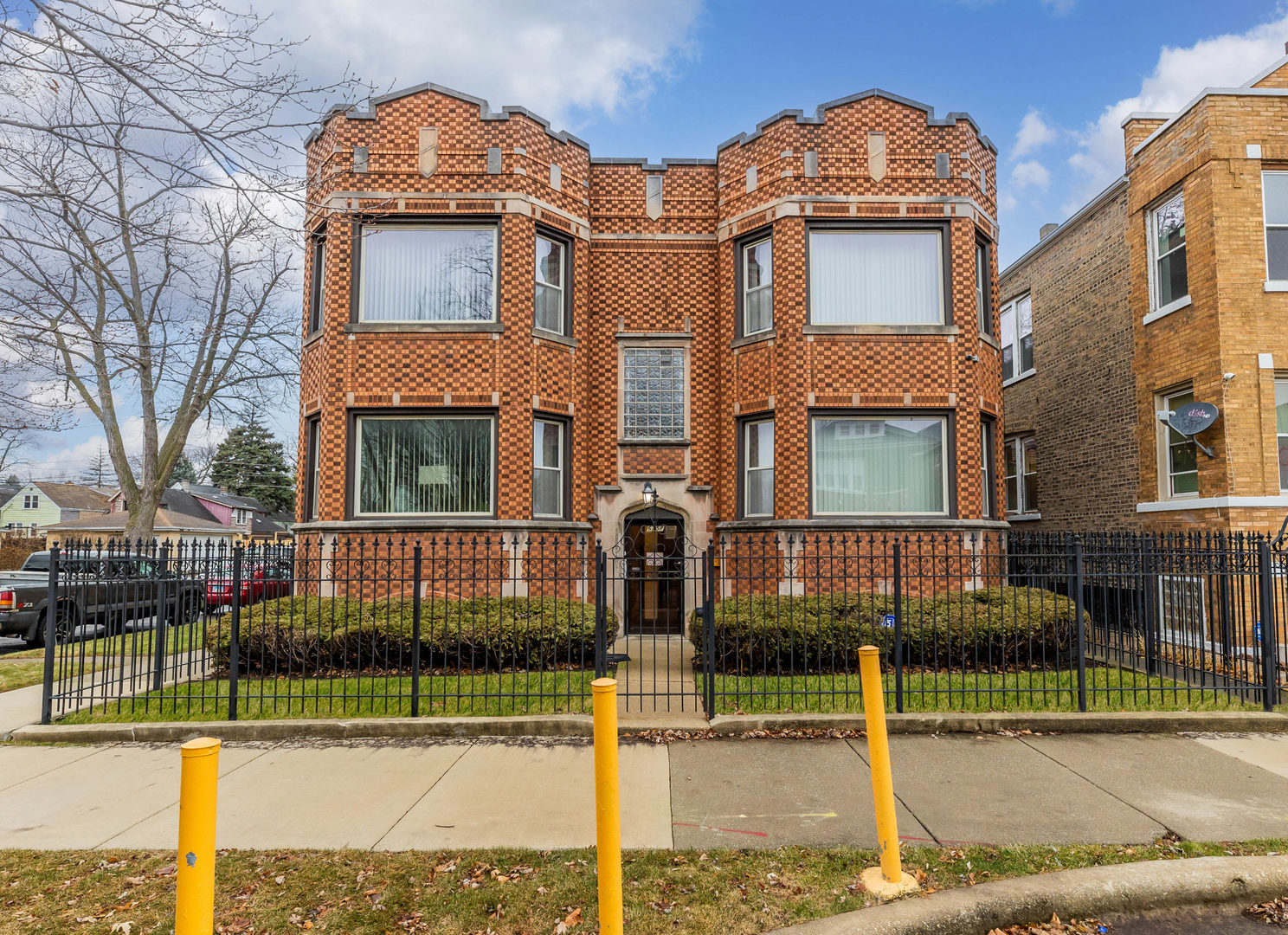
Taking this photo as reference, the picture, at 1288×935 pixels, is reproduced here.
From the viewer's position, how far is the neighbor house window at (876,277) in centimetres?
1205

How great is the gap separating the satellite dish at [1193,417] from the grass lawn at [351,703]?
9.64m

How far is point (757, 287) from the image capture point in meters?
12.6

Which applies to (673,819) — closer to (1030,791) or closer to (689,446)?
(1030,791)

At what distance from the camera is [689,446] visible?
505 inches

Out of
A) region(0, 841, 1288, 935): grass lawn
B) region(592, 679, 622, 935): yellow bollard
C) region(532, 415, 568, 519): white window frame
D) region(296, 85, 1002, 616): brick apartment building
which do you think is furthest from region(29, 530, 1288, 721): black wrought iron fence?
region(592, 679, 622, 935): yellow bollard

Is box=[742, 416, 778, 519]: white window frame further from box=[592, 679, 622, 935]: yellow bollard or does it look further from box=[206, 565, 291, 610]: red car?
box=[592, 679, 622, 935]: yellow bollard

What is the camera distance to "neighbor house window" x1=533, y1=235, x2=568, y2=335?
40.4 feet

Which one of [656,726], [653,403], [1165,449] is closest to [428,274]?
[653,403]

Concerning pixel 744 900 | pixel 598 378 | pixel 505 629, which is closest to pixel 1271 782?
pixel 744 900

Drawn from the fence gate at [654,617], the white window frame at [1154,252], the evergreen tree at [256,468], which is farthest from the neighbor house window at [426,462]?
the evergreen tree at [256,468]

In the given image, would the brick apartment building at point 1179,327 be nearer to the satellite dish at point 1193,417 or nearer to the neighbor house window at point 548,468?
the satellite dish at point 1193,417

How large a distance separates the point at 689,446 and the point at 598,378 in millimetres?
2085

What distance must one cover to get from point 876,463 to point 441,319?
25.3 ft

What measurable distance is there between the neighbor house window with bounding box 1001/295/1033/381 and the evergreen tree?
146 feet
